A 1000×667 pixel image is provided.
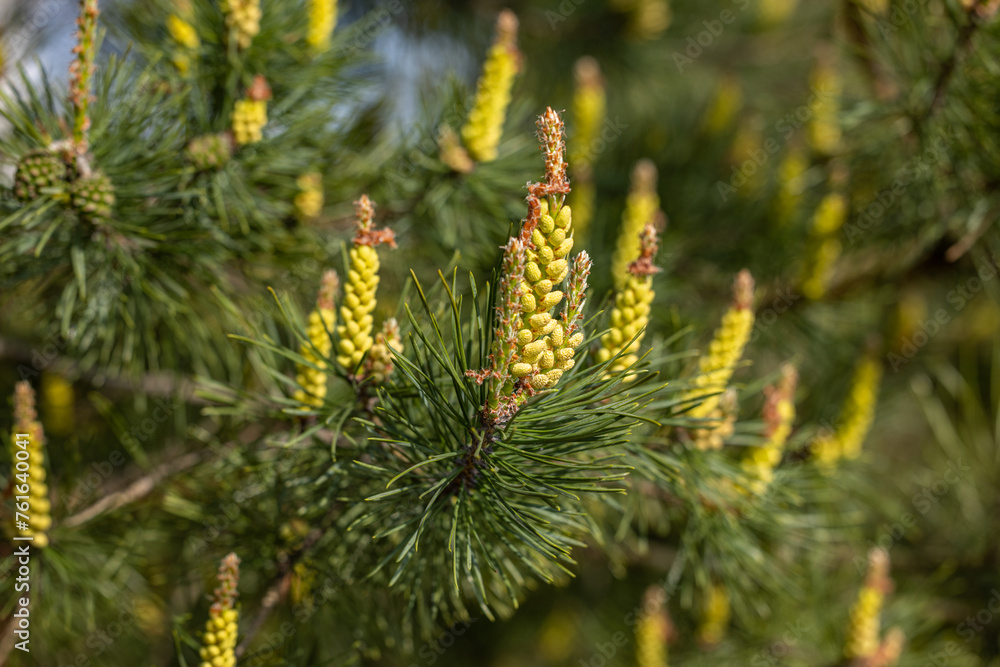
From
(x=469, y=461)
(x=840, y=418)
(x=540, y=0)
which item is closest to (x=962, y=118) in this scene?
(x=840, y=418)

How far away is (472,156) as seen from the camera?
1062 mm

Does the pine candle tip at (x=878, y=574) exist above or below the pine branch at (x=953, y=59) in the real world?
below

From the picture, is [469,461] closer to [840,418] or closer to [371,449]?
[371,449]

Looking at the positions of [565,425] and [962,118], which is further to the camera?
[962,118]

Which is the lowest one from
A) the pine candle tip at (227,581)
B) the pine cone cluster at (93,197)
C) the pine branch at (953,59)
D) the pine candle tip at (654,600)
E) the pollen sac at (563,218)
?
the pine candle tip at (654,600)

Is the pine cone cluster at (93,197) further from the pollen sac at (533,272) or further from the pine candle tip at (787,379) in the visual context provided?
the pine candle tip at (787,379)

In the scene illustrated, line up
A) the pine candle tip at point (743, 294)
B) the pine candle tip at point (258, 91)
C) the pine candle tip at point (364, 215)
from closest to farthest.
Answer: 1. the pine candle tip at point (364, 215)
2. the pine candle tip at point (743, 294)
3. the pine candle tip at point (258, 91)

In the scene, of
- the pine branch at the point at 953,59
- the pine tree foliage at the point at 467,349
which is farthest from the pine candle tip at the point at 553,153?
the pine branch at the point at 953,59

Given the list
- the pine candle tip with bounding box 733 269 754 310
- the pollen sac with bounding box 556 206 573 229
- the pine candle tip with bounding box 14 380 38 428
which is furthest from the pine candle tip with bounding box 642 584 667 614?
the pine candle tip with bounding box 14 380 38 428

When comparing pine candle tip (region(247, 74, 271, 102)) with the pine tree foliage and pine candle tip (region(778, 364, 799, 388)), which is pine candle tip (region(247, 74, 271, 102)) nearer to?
the pine tree foliage

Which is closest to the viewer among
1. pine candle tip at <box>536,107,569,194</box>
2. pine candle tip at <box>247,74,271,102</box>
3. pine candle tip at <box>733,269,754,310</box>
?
pine candle tip at <box>536,107,569,194</box>

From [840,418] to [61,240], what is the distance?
1.18 metres

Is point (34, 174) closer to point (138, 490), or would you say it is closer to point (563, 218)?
point (138, 490)

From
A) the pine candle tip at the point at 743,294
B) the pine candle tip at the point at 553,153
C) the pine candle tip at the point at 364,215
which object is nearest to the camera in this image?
the pine candle tip at the point at 553,153
